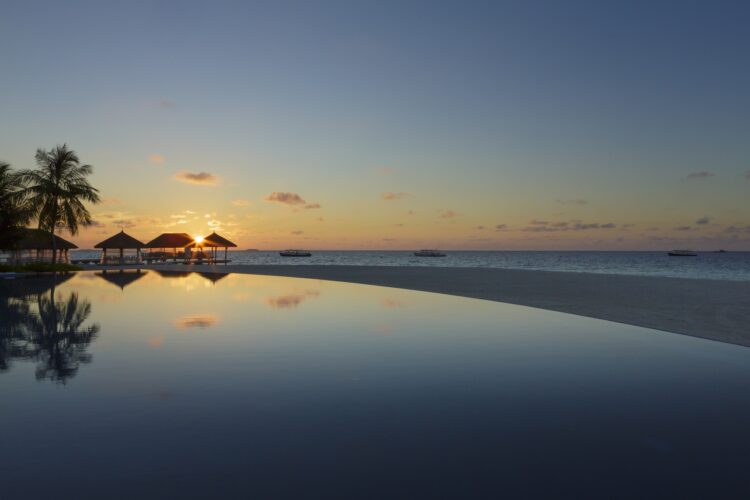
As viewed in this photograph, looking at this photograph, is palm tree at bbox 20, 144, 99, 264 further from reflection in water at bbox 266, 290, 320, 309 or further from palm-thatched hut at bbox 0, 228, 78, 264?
reflection in water at bbox 266, 290, 320, 309

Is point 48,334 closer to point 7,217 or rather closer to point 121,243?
point 7,217

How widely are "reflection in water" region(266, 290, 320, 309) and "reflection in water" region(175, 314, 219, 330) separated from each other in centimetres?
253

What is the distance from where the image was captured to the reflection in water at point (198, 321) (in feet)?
36.8

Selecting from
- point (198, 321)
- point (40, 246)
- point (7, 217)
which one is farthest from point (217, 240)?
point (198, 321)

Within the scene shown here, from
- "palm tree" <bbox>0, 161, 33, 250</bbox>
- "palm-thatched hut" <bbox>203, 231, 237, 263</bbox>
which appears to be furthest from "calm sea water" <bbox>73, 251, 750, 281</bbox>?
"palm tree" <bbox>0, 161, 33, 250</bbox>

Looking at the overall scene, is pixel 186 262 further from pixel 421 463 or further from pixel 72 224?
pixel 421 463

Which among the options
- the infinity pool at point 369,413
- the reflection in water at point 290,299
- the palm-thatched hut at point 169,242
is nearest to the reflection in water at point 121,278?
the reflection in water at point 290,299

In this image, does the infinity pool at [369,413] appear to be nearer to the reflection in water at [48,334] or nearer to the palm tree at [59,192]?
the reflection in water at [48,334]

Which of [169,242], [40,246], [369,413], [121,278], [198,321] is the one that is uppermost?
[169,242]

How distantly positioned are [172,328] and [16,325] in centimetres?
365

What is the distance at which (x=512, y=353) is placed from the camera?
8383 mm

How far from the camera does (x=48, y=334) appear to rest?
390 inches

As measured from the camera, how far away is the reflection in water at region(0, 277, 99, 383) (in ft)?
24.0

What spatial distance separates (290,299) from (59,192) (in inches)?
1287
